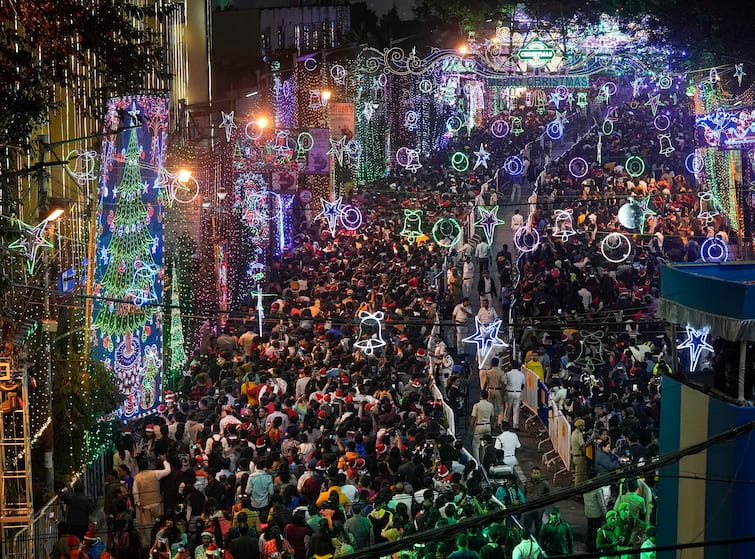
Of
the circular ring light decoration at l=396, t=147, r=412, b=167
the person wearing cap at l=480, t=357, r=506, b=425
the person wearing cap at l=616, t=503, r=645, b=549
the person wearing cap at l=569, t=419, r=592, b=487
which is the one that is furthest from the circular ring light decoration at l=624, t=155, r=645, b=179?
the person wearing cap at l=616, t=503, r=645, b=549

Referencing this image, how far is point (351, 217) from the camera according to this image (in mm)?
30125

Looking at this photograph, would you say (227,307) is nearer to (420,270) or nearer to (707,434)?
(420,270)

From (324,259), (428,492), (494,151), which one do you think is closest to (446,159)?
(494,151)

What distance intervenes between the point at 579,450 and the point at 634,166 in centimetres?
1968

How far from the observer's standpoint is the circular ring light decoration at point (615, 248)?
24109 mm

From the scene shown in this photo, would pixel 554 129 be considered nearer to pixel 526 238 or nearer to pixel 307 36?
pixel 526 238

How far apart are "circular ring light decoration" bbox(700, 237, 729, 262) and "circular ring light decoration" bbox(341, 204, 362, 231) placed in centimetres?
866

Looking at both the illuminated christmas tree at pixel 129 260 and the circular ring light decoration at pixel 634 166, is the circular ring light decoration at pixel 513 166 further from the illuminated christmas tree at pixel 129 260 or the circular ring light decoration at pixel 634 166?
the illuminated christmas tree at pixel 129 260

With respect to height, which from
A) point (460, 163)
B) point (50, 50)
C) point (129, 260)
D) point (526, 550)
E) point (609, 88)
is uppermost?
point (609, 88)

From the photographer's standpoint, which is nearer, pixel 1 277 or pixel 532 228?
pixel 1 277

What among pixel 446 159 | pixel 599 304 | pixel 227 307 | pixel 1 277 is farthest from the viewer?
pixel 446 159

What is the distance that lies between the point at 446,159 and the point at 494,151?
12.9 feet

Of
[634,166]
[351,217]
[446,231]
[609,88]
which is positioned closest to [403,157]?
[609,88]

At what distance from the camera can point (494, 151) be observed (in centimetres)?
3891
